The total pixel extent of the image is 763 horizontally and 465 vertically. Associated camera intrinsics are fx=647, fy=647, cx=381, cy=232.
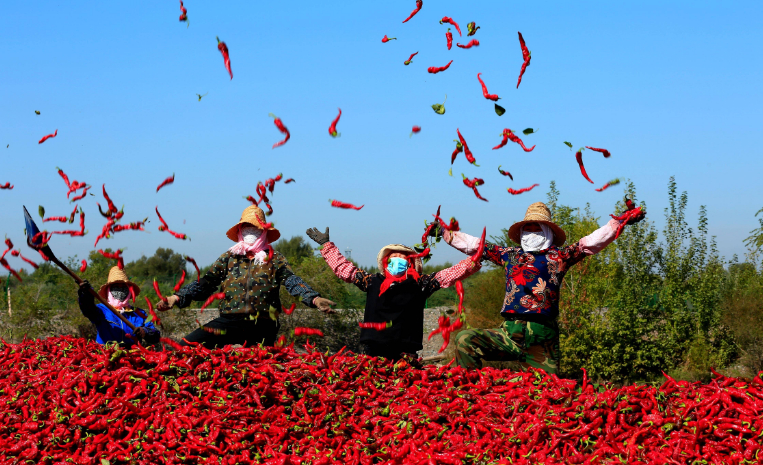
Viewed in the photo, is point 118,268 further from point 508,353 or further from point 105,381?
point 508,353

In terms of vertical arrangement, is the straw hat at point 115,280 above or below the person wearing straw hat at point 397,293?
above

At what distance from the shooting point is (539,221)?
5.61m

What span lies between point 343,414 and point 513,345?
1.68m

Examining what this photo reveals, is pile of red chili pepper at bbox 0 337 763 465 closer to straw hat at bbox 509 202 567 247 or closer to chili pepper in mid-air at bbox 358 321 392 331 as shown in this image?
chili pepper in mid-air at bbox 358 321 392 331

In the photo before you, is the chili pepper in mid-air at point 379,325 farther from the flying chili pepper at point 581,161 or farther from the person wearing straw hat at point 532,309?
the flying chili pepper at point 581,161

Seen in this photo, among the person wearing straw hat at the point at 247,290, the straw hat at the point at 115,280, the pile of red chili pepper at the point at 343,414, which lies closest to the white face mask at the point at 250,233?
the person wearing straw hat at the point at 247,290

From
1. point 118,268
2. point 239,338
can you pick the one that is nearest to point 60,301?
point 118,268

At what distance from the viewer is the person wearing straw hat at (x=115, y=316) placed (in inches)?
228

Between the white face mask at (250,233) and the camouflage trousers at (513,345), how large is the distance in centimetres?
226

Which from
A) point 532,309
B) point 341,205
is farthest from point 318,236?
point 532,309

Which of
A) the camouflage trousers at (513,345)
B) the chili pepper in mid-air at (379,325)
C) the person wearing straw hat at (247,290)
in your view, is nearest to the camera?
the camouflage trousers at (513,345)

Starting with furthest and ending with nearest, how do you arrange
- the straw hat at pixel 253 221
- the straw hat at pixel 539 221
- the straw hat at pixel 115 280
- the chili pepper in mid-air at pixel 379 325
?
the straw hat at pixel 115 280
the straw hat at pixel 253 221
the chili pepper in mid-air at pixel 379 325
the straw hat at pixel 539 221

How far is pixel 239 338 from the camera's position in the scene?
6.03 meters

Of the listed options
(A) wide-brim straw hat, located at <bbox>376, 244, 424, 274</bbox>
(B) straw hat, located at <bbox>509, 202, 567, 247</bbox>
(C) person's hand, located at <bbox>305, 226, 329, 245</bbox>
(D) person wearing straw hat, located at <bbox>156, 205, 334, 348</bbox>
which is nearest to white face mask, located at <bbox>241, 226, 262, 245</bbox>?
(D) person wearing straw hat, located at <bbox>156, 205, 334, 348</bbox>
